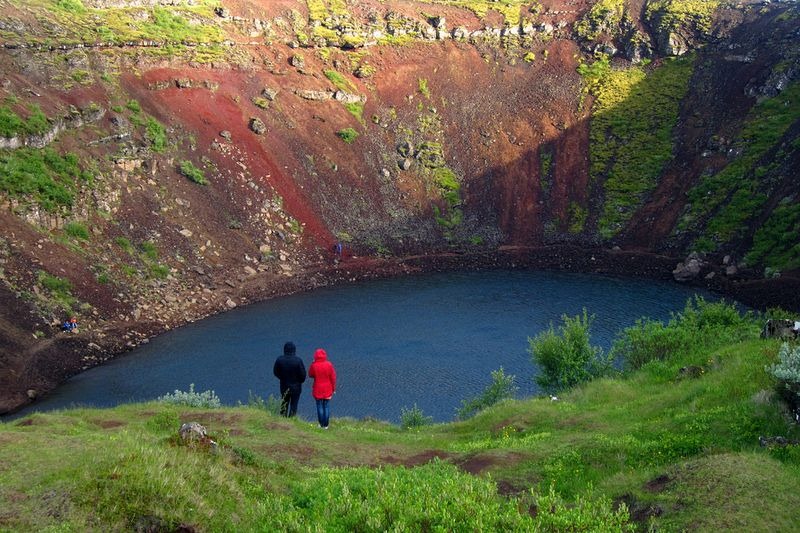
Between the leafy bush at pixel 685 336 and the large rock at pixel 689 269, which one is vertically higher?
the large rock at pixel 689 269

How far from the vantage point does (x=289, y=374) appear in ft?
61.5

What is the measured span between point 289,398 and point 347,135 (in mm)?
47771

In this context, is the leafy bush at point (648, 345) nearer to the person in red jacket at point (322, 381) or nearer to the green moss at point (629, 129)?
the person in red jacket at point (322, 381)

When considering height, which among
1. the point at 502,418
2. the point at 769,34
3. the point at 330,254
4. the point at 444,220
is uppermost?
the point at 769,34

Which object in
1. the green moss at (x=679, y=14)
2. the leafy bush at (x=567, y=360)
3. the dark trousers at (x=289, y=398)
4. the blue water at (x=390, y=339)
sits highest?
the green moss at (x=679, y=14)

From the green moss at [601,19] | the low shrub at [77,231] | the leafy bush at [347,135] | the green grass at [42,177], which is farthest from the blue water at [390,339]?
the green moss at [601,19]

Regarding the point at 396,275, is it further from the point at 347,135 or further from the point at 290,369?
the point at 290,369

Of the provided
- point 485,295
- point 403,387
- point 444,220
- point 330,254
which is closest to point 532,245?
point 444,220

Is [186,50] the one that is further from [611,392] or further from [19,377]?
[611,392]

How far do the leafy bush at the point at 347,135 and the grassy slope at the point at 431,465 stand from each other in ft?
155

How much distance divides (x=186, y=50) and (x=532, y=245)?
3732 centimetres

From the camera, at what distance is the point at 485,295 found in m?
48.8

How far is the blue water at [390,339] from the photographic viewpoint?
32.0 m

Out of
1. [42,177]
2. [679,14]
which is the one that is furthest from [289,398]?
[679,14]
